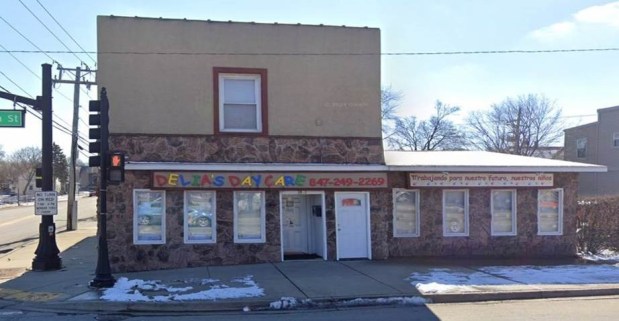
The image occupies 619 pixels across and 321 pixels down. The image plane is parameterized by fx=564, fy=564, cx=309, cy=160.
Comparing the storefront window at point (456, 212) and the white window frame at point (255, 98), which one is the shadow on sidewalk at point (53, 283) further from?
the storefront window at point (456, 212)

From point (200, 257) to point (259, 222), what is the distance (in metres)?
1.83

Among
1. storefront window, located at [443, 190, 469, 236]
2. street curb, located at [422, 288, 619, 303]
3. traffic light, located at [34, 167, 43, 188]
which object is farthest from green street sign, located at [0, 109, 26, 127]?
storefront window, located at [443, 190, 469, 236]

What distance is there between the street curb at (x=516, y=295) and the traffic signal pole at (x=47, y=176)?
10013 millimetres

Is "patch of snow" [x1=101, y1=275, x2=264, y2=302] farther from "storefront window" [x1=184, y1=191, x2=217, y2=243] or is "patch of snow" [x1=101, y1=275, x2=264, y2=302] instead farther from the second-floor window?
the second-floor window

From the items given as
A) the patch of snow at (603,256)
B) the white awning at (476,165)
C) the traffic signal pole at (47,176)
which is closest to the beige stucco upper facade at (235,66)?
the white awning at (476,165)

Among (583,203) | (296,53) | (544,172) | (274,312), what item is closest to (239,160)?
(296,53)

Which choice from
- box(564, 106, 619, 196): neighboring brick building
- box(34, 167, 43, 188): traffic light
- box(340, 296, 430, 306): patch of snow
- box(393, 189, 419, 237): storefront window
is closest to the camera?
box(340, 296, 430, 306): patch of snow

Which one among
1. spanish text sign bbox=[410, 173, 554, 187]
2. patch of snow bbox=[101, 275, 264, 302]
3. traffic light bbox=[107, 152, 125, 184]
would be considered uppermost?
traffic light bbox=[107, 152, 125, 184]

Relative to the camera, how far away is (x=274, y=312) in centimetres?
1005

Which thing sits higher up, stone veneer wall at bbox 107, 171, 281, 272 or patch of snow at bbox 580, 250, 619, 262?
stone veneer wall at bbox 107, 171, 281, 272

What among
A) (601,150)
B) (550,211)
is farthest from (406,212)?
(601,150)

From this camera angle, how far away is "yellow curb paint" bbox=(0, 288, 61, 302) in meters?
11.1

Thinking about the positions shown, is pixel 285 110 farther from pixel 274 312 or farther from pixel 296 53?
pixel 274 312

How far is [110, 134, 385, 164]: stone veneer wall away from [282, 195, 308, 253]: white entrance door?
1.86m
